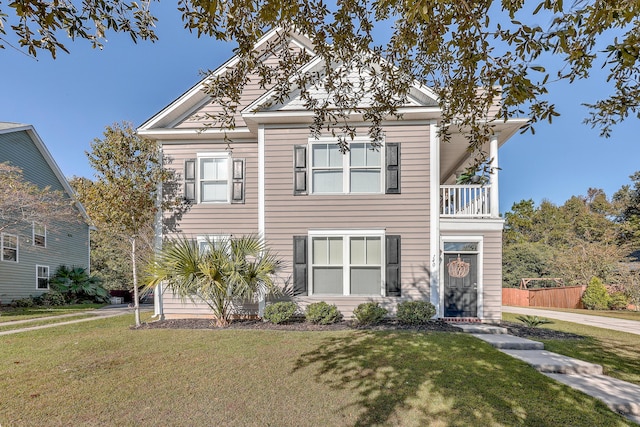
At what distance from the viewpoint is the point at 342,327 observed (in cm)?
781

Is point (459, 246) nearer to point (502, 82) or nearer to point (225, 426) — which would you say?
point (502, 82)

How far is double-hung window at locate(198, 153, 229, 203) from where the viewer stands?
9695 mm

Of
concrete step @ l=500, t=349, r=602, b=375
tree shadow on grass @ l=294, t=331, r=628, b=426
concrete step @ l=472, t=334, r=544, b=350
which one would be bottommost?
concrete step @ l=472, t=334, r=544, b=350

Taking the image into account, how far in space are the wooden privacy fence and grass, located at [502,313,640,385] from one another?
9219mm

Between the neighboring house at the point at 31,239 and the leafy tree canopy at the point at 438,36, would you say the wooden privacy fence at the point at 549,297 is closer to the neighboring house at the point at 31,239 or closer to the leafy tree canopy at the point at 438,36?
the leafy tree canopy at the point at 438,36

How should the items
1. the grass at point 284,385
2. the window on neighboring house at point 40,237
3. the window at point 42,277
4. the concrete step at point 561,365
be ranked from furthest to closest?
the window at point 42,277, the window on neighboring house at point 40,237, the concrete step at point 561,365, the grass at point 284,385

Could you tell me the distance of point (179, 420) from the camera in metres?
3.41

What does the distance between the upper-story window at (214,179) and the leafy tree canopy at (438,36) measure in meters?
5.76

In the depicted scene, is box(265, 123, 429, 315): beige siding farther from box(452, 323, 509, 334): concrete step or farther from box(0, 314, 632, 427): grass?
box(0, 314, 632, 427): grass

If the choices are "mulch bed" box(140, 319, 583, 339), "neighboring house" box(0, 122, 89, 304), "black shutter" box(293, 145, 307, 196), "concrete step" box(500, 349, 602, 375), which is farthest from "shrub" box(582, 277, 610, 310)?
"neighboring house" box(0, 122, 89, 304)

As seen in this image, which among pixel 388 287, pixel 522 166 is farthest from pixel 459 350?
pixel 522 166

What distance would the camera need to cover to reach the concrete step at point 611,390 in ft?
12.4

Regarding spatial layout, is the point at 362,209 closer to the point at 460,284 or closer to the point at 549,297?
the point at 460,284

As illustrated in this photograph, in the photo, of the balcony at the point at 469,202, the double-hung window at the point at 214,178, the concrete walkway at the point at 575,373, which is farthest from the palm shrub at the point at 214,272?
the concrete walkway at the point at 575,373
